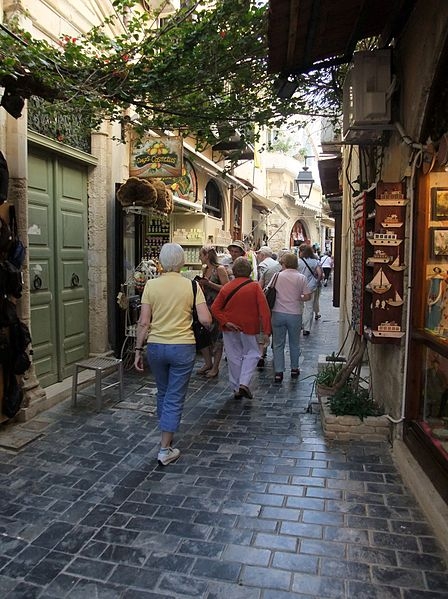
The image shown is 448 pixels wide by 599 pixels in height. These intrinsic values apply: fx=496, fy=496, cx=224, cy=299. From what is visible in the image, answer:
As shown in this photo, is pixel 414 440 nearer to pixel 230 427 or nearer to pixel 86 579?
pixel 230 427

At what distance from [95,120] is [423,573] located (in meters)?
5.25

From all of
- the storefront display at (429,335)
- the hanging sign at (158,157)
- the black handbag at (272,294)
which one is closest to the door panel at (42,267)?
the hanging sign at (158,157)

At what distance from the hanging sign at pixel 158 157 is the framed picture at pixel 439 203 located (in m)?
4.40

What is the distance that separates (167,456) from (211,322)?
46.4 inches

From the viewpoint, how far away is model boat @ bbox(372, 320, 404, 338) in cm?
415

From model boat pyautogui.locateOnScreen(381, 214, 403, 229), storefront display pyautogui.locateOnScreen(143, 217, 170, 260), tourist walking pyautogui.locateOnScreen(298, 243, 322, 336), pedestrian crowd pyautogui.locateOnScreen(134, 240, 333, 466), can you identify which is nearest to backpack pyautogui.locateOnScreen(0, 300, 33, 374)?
pedestrian crowd pyautogui.locateOnScreen(134, 240, 333, 466)

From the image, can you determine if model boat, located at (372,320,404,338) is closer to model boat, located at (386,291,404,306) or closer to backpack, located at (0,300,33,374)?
model boat, located at (386,291,404,306)

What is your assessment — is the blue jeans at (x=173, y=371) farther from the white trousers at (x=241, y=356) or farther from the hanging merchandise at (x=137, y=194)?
the hanging merchandise at (x=137, y=194)

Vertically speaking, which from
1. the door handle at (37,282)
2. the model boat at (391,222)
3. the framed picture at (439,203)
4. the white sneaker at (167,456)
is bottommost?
the white sneaker at (167,456)

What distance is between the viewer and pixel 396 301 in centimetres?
413

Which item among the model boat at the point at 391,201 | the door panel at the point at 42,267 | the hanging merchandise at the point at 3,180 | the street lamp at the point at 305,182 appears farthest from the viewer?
the street lamp at the point at 305,182

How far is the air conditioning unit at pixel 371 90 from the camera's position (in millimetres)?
4113

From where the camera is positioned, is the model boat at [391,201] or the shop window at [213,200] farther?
the shop window at [213,200]

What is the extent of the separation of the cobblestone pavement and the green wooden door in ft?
3.88
